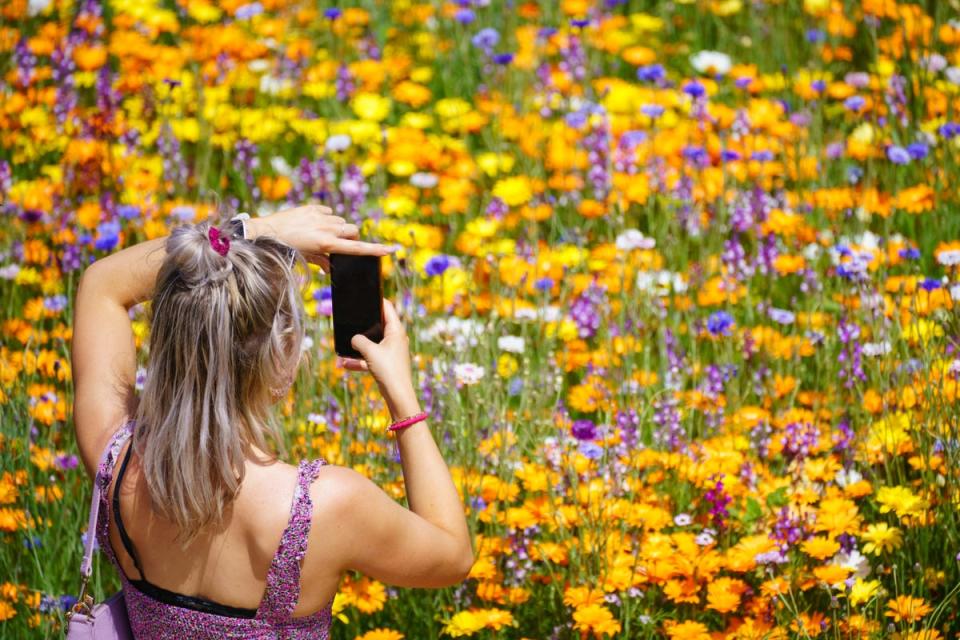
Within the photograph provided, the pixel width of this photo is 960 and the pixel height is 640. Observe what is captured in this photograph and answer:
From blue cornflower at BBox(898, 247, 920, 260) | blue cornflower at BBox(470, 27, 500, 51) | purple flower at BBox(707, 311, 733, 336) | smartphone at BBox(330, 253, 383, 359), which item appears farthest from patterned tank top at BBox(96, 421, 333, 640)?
blue cornflower at BBox(470, 27, 500, 51)

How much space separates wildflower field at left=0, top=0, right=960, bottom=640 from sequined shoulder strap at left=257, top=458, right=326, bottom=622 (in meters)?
0.26

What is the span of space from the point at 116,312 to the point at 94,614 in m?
0.50

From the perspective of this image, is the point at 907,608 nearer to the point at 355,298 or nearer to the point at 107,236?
the point at 355,298

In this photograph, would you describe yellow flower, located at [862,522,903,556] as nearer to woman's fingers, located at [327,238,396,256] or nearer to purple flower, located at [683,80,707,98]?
woman's fingers, located at [327,238,396,256]

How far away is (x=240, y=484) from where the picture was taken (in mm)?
1789

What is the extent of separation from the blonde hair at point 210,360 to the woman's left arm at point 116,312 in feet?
0.66

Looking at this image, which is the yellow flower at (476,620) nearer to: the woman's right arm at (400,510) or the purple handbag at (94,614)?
the woman's right arm at (400,510)

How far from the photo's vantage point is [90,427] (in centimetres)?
198

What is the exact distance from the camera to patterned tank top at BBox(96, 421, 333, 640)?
177cm

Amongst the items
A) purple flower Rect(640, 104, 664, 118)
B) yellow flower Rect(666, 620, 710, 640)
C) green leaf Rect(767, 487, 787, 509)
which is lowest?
yellow flower Rect(666, 620, 710, 640)

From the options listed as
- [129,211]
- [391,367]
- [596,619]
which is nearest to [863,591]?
[596,619]

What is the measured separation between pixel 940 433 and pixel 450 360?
1.05m

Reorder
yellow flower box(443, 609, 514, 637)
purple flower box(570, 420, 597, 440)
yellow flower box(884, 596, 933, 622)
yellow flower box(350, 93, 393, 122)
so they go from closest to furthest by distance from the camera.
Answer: yellow flower box(884, 596, 933, 622)
yellow flower box(443, 609, 514, 637)
purple flower box(570, 420, 597, 440)
yellow flower box(350, 93, 393, 122)

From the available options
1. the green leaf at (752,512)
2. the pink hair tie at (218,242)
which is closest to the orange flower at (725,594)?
the green leaf at (752,512)
